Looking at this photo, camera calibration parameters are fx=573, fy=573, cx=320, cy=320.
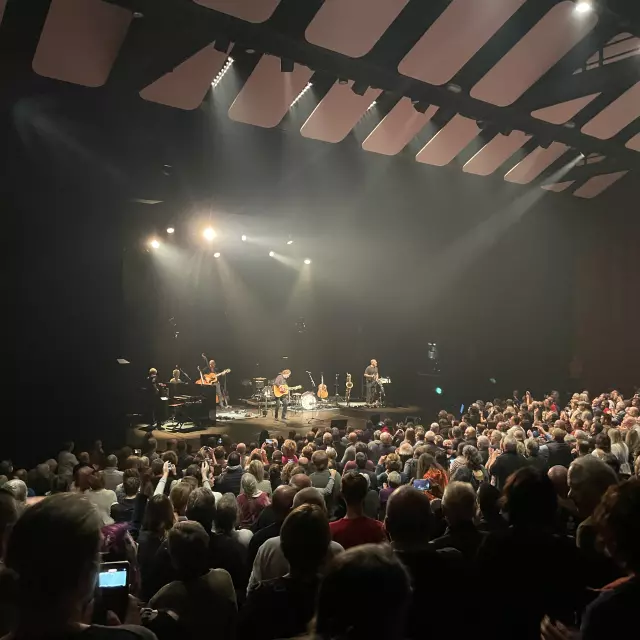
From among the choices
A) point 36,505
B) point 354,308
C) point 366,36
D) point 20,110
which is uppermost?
point 366,36

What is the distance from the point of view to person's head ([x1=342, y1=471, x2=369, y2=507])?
2906mm

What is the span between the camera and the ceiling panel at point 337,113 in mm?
9773

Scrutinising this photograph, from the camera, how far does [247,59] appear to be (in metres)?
7.75

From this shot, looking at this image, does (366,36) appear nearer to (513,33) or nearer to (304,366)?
(513,33)

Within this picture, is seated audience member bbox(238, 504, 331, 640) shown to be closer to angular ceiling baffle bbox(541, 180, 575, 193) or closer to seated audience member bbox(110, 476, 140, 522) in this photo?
seated audience member bbox(110, 476, 140, 522)

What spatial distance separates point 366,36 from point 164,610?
8.08 metres

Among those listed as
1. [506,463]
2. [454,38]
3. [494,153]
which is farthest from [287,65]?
[494,153]

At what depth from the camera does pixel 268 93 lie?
9328 mm

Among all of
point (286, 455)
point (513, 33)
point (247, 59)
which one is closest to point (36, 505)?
point (286, 455)

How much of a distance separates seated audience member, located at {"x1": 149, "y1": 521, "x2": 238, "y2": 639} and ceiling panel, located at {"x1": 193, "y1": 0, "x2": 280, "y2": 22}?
6.56 metres

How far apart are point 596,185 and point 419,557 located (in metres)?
16.8

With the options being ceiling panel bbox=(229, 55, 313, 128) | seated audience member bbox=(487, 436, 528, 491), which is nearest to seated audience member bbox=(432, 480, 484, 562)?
seated audience member bbox=(487, 436, 528, 491)

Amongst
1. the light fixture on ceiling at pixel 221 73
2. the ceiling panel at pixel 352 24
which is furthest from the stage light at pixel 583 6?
the light fixture on ceiling at pixel 221 73

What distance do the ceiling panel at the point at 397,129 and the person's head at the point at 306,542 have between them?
9.83 m
